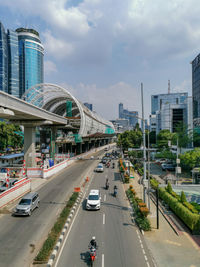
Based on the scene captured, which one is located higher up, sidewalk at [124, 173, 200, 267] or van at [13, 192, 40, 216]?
van at [13, 192, 40, 216]

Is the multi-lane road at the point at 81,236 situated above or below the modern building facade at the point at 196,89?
below

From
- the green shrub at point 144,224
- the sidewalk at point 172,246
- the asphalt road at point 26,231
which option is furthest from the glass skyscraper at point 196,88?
the asphalt road at point 26,231

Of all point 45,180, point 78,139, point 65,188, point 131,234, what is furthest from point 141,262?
point 78,139

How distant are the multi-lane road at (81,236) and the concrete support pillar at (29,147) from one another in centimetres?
1785

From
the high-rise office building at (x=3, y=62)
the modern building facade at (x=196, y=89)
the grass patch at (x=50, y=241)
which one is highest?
the high-rise office building at (x=3, y=62)

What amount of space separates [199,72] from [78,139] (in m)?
55.8

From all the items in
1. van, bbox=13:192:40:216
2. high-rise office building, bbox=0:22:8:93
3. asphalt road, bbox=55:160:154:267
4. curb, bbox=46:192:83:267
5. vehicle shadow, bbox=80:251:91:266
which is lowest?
asphalt road, bbox=55:160:154:267

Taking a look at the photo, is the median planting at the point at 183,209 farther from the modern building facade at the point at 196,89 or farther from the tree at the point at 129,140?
the modern building facade at the point at 196,89

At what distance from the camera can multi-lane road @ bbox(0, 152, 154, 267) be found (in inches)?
437

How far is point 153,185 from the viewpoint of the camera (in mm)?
26047

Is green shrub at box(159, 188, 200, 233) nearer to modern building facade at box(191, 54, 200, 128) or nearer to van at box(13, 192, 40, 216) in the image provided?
van at box(13, 192, 40, 216)

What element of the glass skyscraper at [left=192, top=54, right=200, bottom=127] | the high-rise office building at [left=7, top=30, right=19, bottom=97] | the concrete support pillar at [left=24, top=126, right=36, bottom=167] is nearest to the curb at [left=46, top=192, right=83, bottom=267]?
the concrete support pillar at [left=24, top=126, right=36, bottom=167]

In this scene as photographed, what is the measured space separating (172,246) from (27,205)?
1277 cm

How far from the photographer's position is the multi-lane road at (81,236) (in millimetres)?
11094
